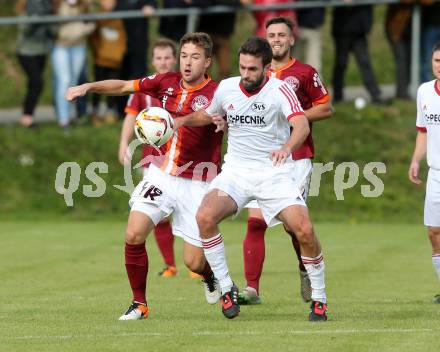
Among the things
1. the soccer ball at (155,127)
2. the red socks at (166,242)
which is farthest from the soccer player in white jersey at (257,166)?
the red socks at (166,242)

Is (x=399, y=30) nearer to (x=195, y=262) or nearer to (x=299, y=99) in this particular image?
(x=299, y=99)

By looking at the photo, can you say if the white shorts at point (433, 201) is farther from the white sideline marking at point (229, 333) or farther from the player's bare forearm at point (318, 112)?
the white sideline marking at point (229, 333)

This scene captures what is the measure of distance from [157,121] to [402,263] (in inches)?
251

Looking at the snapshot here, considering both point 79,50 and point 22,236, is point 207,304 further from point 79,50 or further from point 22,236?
point 79,50

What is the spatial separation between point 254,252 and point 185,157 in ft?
4.90

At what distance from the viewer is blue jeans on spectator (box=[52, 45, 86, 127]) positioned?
70.2ft

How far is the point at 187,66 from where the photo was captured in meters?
10.5

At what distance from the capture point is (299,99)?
11555 millimetres

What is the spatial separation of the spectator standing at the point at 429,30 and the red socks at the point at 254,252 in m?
10.9

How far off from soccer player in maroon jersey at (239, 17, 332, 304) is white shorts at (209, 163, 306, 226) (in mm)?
1352

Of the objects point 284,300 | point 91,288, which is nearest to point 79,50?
point 91,288

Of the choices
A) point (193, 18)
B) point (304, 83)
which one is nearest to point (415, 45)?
point (193, 18)

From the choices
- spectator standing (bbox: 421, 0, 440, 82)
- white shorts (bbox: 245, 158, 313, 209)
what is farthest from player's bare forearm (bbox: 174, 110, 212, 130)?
spectator standing (bbox: 421, 0, 440, 82)

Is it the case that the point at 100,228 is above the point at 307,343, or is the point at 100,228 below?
below
